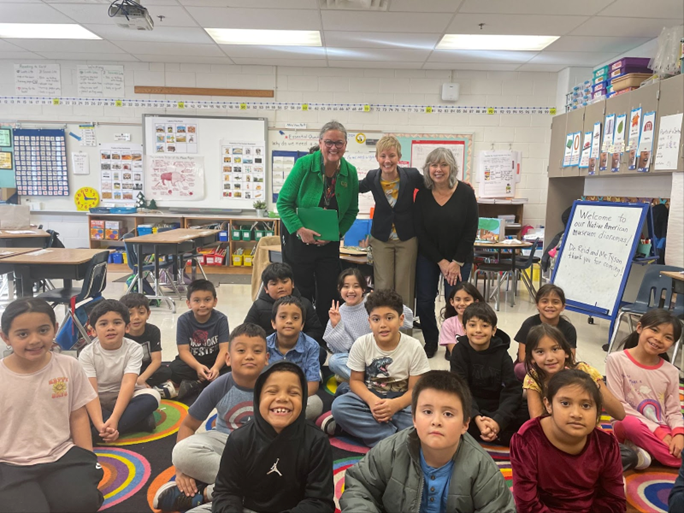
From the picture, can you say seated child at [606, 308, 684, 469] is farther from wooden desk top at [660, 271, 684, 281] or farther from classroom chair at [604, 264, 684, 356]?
classroom chair at [604, 264, 684, 356]

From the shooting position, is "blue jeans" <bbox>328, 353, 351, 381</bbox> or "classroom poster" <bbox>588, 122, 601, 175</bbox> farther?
"classroom poster" <bbox>588, 122, 601, 175</bbox>

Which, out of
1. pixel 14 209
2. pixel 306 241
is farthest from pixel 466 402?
pixel 14 209

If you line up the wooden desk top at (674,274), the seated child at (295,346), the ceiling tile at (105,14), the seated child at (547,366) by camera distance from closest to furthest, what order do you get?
1. the seated child at (547,366)
2. the seated child at (295,346)
3. the wooden desk top at (674,274)
4. the ceiling tile at (105,14)

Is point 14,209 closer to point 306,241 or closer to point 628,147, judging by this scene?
point 306,241

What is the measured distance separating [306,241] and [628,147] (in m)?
3.20

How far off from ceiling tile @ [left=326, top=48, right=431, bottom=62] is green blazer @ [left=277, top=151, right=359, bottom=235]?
295 centimetres

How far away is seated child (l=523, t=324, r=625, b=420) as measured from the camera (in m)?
1.97

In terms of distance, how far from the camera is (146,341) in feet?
8.55

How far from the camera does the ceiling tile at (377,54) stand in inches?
215

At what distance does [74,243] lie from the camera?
660 cm

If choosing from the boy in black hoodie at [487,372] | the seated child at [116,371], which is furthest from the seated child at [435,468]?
the seated child at [116,371]

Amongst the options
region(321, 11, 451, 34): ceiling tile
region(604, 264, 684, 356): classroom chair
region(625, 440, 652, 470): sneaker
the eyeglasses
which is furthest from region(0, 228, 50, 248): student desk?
region(604, 264, 684, 356): classroom chair

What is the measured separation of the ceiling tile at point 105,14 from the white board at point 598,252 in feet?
12.9

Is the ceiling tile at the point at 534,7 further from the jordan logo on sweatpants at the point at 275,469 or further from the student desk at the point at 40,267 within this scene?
the jordan logo on sweatpants at the point at 275,469
